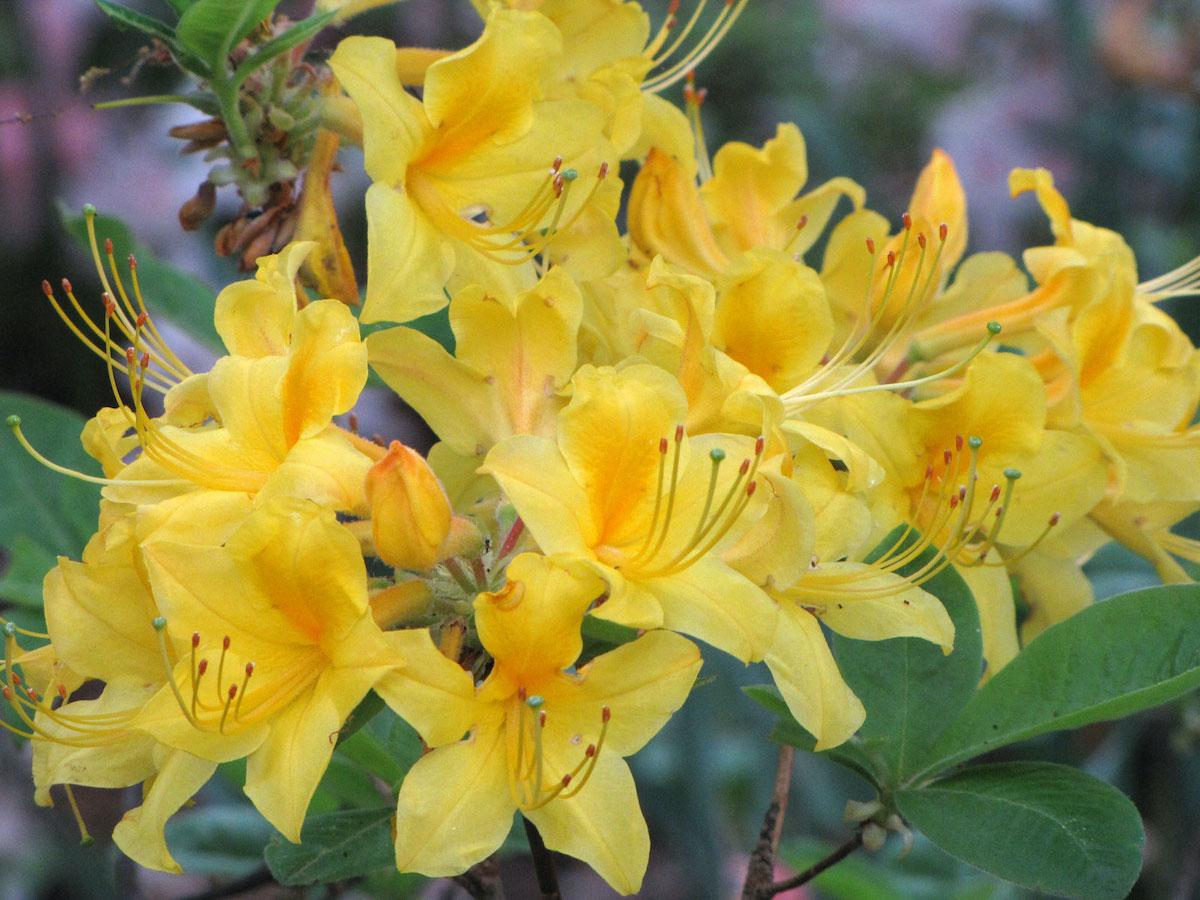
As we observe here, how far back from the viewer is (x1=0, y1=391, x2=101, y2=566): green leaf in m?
1.20

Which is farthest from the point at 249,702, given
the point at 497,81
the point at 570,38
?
the point at 570,38

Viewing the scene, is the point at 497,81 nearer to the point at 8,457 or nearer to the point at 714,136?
the point at 8,457

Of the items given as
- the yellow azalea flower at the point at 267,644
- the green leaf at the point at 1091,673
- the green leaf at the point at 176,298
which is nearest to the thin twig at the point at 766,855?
the green leaf at the point at 1091,673

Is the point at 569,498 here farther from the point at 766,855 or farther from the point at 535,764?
the point at 766,855

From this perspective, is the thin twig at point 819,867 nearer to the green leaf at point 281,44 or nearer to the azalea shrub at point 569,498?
the azalea shrub at point 569,498

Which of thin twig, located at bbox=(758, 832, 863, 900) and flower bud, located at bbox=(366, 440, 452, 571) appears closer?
flower bud, located at bbox=(366, 440, 452, 571)

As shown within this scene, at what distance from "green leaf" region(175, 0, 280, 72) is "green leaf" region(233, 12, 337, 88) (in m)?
0.01

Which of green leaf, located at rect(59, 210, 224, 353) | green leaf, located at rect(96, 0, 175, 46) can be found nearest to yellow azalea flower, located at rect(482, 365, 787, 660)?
green leaf, located at rect(96, 0, 175, 46)

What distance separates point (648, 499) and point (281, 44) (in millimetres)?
373

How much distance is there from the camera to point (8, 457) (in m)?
1.22

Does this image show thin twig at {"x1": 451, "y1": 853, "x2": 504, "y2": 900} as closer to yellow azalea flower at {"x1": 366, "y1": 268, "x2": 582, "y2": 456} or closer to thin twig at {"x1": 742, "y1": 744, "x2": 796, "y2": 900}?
thin twig at {"x1": 742, "y1": 744, "x2": 796, "y2": 900}

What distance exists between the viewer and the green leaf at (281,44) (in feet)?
2.57

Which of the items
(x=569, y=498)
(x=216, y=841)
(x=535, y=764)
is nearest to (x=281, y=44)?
(x=569, y=498)

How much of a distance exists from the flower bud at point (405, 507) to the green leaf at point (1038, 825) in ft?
1.17
